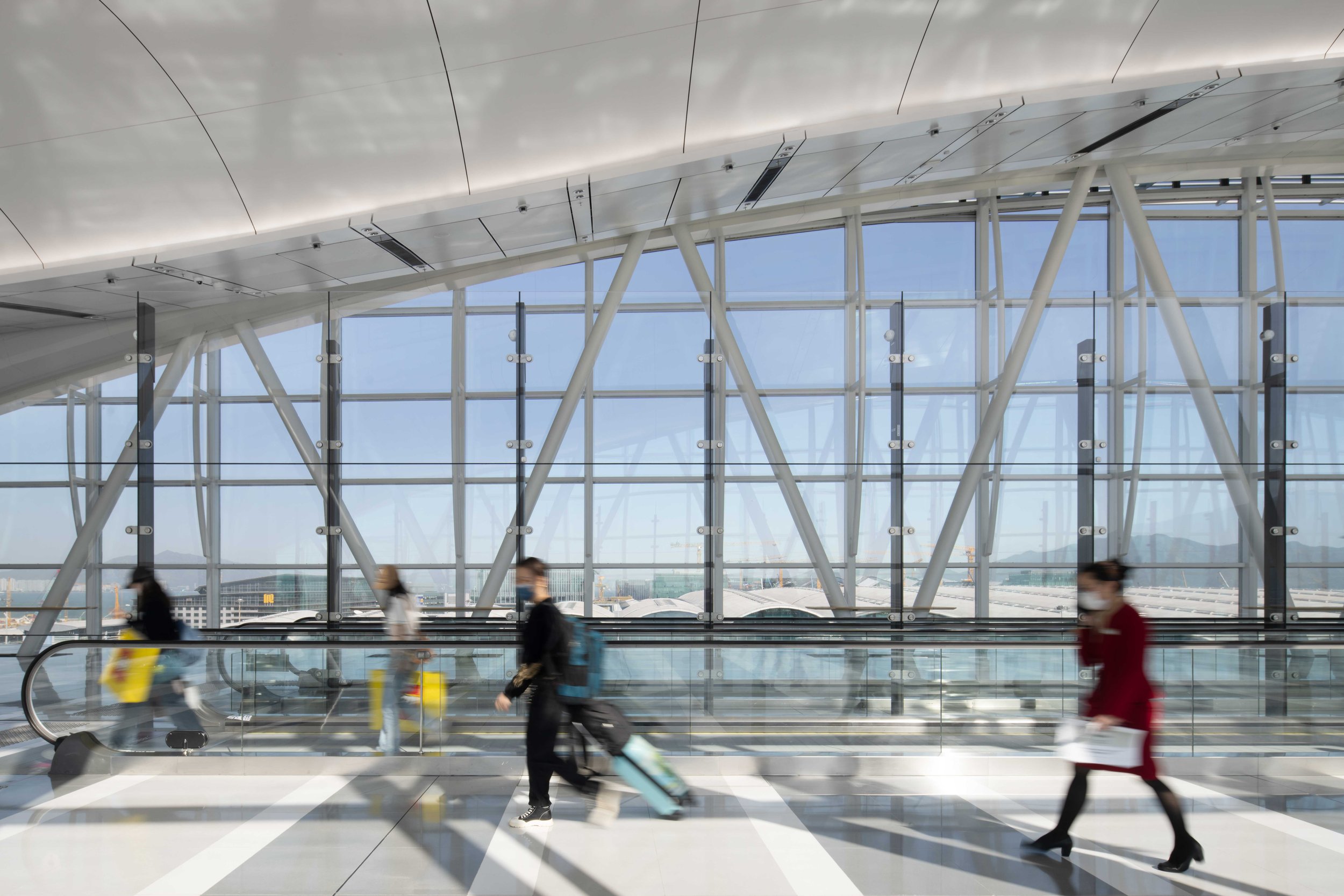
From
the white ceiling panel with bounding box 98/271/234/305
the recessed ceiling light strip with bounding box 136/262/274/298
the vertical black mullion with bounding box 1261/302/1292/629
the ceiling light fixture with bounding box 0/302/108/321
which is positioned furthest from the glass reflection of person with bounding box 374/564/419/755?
the vertical black mullion with bounding box 1261/302/1292/629

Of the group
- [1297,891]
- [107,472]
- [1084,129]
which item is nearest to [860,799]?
[1297,891]

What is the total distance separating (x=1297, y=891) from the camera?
433cm

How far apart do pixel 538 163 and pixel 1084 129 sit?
7015 millimetres

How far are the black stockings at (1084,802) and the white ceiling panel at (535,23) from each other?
24.4ft

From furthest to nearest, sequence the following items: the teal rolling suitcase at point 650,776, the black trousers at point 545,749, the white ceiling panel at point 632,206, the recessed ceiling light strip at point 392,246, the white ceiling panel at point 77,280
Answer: the white ceiling panel at point 632,206
the white ceiling panel at point 77,280
the recessed ceiling light strip at point 392,246
the teal rolling suitcase at point 650,776
the black trousers at point 545,749

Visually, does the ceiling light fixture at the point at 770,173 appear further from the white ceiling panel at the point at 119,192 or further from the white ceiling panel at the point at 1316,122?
the white ceiling panel at the point at 1316,122

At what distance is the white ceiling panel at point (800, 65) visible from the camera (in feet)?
28.3

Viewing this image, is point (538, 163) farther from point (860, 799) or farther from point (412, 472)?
point (860, 799)

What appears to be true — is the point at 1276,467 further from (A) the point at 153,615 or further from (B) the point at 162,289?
(B) the point at 162,289

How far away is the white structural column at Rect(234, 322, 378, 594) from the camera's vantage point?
31.4 feet

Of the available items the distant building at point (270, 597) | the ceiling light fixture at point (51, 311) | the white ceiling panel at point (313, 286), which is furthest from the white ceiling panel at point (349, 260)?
the distant building at point (270, 597)

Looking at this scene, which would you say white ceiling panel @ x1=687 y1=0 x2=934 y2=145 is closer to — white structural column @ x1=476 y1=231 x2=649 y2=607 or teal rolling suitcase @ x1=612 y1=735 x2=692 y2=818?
white structural column @ x1=476 y1=231 x2=649 y2=607

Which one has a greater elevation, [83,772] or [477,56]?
[477,56]

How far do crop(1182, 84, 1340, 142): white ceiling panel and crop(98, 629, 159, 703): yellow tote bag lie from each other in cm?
1369
